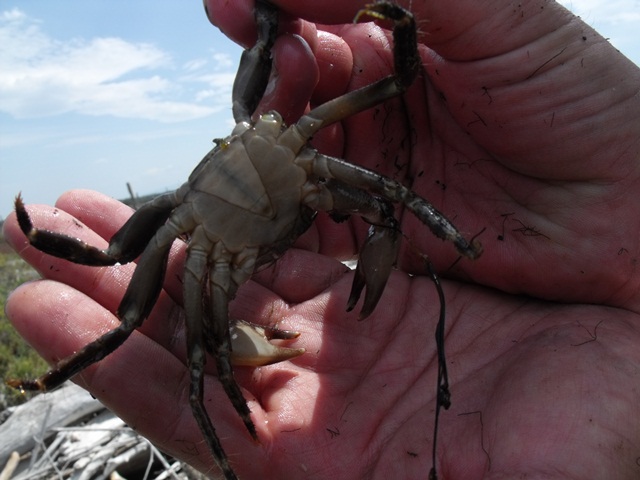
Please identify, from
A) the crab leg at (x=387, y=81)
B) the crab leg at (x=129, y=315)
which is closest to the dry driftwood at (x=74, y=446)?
the crab leg at (x=129, y=315)

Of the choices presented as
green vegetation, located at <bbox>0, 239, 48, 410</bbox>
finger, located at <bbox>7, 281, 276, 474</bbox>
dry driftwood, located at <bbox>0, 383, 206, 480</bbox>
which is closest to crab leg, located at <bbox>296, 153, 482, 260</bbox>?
finger, located at <bbox>7, 281, 276, 474</bbox>

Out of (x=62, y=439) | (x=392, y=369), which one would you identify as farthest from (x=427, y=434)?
(x=62, y=439)

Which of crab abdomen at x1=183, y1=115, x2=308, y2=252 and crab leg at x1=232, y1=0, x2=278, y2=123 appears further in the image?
crab leg at x1=232, y1=0, x2=278, y2=123

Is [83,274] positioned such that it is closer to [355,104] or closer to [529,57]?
[355,104]

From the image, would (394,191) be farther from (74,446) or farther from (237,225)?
(74,446)

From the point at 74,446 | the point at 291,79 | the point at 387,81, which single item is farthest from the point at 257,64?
the point at 74,446

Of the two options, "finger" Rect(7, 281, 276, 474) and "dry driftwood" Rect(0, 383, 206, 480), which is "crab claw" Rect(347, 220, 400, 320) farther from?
"dry driftwood" Rect(0, 383, 206, 480)
